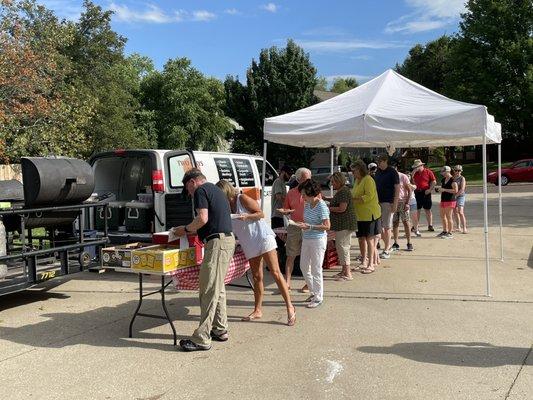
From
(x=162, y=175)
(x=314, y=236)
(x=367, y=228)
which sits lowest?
(x=367, y=228)

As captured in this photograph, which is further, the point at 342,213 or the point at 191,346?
the point at 342,213

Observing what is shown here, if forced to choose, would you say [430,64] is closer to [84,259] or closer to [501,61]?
[501,61]

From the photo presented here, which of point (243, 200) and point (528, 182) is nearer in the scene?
point (243, 200)

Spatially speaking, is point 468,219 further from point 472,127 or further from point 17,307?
point 17,307

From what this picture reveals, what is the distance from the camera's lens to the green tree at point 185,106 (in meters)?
43.4

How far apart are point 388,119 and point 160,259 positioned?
410 cm

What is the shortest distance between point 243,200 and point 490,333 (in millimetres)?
2936

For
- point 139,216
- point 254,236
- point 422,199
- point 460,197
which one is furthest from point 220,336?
point 460,197

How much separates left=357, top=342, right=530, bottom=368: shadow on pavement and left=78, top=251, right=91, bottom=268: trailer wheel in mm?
3923

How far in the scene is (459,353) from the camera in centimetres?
505

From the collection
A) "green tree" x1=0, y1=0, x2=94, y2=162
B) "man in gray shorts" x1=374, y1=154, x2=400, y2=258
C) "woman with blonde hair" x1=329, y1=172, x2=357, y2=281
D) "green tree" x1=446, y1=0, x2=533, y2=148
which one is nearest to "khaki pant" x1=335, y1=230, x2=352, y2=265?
"woman with blonde hair" x1=329, y1=172, x2=357, y2=281

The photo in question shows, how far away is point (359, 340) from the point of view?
546 cm

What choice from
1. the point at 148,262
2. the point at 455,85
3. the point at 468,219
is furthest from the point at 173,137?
the point at 148,262

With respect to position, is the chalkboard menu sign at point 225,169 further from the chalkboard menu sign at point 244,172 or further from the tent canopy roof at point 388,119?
the tent canopy roof at point 388,119
